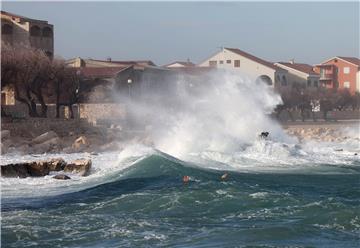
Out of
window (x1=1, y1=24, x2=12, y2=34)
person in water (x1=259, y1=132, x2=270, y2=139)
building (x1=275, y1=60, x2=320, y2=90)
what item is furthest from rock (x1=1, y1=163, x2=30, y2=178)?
building (x1=275, y1=60, x2=320, y2=90)

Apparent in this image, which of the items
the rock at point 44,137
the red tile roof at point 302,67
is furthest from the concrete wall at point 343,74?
the rock at point 44,137

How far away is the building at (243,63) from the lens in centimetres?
7484

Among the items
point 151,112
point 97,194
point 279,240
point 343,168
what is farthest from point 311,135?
point 279,240

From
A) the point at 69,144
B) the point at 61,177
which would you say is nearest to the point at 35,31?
the point at 69,144

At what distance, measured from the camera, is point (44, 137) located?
3462 cm

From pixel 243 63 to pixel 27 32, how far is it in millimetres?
28244

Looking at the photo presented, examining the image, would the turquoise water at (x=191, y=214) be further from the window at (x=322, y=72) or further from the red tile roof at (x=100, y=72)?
the window at (x=322, y=72)

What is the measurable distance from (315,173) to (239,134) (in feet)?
43.5

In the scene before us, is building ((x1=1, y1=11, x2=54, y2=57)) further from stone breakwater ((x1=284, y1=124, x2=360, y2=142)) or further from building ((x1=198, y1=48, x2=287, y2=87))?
building ((x1=198, y1=48, x2=287, y2=87))

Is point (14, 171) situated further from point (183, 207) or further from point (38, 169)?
point (183, 207)

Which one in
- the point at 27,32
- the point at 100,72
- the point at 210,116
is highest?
the point at 27,32

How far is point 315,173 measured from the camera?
2395 centimetres

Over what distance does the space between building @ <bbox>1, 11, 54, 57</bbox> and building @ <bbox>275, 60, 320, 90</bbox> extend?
31939mm

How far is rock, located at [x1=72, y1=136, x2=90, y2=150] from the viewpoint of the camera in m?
33.7
